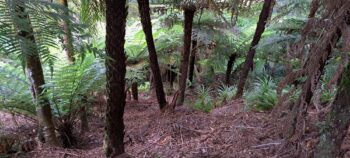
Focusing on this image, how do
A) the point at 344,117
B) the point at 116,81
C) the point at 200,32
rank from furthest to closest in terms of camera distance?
the point at 200,32 < the point at 116,81 < the point at 344,117

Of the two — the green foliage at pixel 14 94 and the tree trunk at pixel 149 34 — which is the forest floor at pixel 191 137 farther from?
the tree trunk at pixel 149 34

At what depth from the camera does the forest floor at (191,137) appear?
8.46ft

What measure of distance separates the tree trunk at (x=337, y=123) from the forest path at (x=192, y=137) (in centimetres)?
60

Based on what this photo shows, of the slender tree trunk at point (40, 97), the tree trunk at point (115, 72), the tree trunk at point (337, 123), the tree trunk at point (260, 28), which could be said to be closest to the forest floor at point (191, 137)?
the slender tree trunk at point (40, 97)

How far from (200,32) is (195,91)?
226cm

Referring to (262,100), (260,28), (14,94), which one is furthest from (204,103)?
(14,94)

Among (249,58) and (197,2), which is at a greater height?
(197,2)

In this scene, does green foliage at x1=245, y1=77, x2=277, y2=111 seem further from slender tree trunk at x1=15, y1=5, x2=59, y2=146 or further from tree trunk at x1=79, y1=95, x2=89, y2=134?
slender tree trunk at x1=15, y1=5, x2=59, y2=146

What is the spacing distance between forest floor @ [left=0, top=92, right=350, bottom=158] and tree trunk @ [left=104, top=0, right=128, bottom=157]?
34 cm

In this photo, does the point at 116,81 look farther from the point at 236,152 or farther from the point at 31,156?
the point at 31,156

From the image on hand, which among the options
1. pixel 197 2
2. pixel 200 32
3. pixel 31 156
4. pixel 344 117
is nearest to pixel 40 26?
pixel 31 156

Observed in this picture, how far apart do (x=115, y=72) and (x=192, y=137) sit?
1146 mm

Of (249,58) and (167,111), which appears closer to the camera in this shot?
(167,111)

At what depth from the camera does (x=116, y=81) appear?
2.14m
